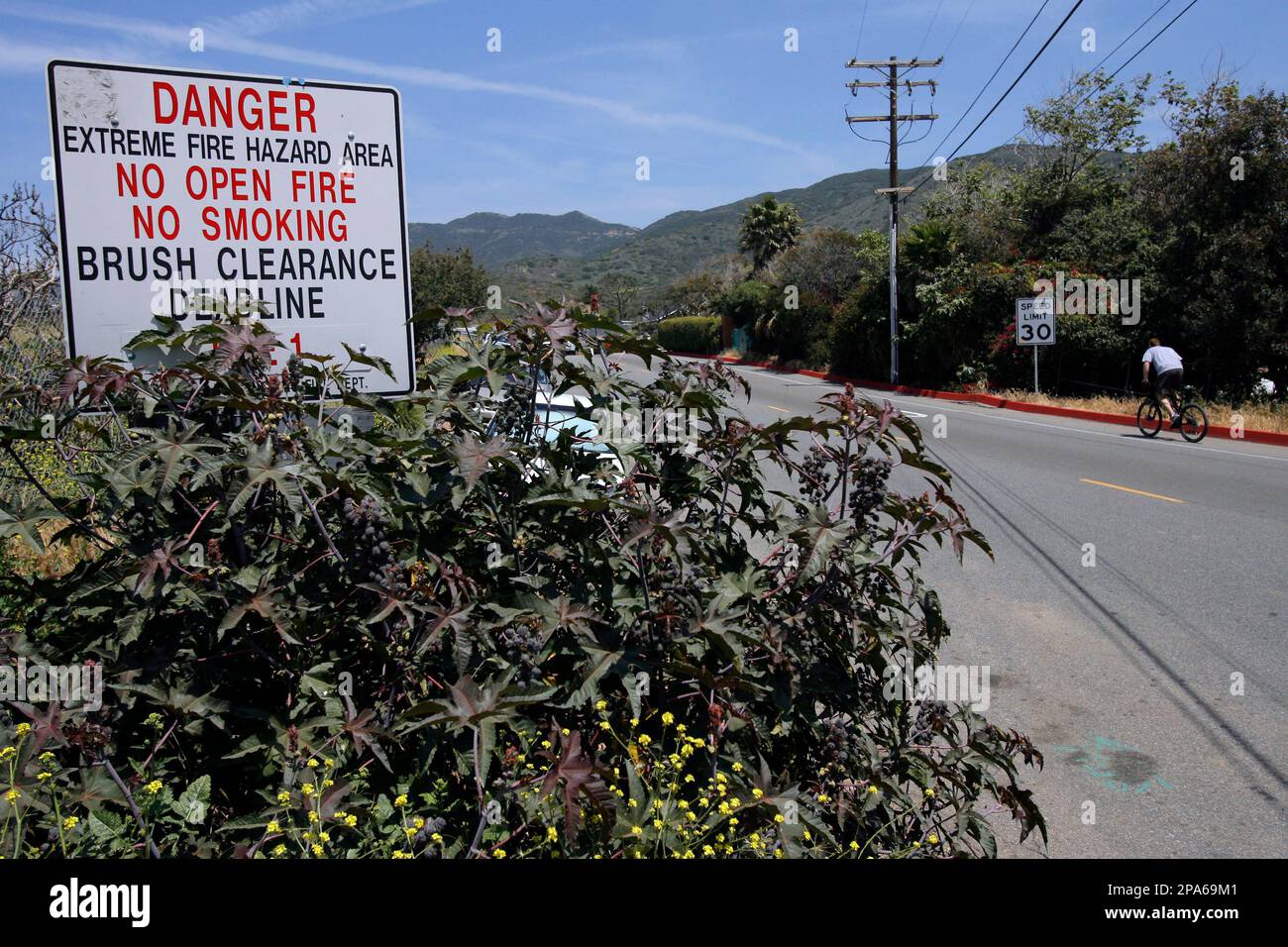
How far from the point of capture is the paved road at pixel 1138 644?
13.5 ft

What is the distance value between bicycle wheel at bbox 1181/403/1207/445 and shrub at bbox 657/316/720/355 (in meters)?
40.4

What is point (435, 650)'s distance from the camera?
101 inches

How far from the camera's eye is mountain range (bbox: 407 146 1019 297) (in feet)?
418

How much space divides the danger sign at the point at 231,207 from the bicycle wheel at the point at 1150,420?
1550 centimetres

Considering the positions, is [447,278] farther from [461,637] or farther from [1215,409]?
[461,637]

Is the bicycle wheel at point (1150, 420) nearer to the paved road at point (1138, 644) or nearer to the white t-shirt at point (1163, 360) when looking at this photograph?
the white t-shirt at point (1163, 360)

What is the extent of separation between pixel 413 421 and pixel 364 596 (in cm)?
63

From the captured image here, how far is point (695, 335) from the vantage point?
59344 mm

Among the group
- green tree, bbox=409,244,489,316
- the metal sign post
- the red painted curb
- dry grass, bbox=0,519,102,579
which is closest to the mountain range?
green tree, bbox=409,244,489,316

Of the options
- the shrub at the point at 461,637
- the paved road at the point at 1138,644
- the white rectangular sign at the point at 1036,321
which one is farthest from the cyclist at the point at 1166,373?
the shrub at the point at 461,637

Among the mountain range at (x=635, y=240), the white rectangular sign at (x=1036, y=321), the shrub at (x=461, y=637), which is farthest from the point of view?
the mountain range at (x=635, y=240)

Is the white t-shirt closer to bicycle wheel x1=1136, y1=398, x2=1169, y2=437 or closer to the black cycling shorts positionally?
the black cycling shorts
